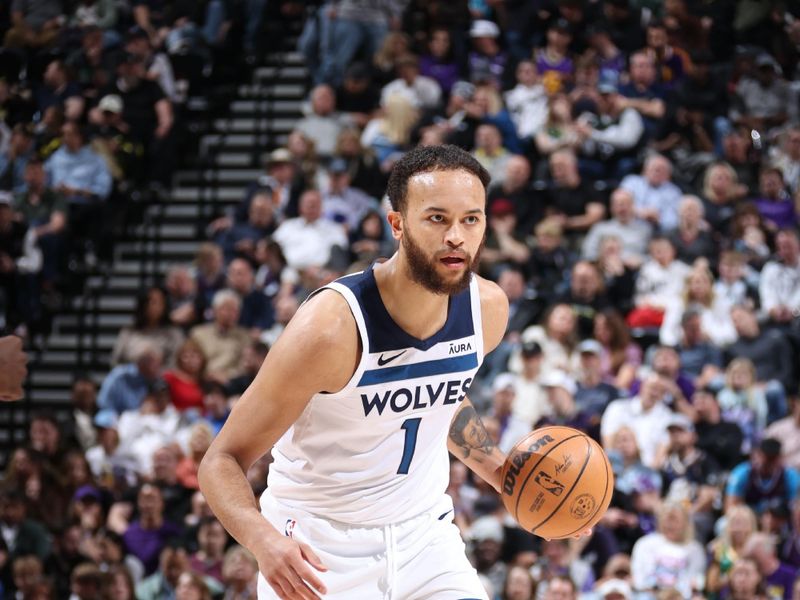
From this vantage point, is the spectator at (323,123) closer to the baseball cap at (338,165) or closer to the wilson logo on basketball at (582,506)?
the baseball cap at (338,165)

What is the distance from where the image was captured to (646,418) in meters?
9.78

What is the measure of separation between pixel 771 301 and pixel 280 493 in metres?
7.12

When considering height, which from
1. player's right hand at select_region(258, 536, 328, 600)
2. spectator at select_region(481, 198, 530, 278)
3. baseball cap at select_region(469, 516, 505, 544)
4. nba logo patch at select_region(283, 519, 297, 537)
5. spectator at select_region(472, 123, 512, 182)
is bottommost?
baseball cap at select_region(469, 516, 505, 544)

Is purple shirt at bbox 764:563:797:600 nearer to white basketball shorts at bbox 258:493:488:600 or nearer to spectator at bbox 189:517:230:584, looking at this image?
spectator at bbox 189:517:230:584

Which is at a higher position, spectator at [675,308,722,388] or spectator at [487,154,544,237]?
spectator at [487,154,544,237]

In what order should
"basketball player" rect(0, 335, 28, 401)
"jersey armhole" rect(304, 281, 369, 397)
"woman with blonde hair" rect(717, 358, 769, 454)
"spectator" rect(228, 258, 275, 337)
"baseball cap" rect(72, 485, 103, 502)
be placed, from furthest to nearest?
"spectator" rect(228, 258, 275, 337)
"baseball cap" rect(72, 485, 103, 502)
"woman with blonde hair" rect(717, 358, 769, 454)
"basketball player" rect(0, 335, 28, 401)
"jersey armhole" rect(304, 281, 369, 397)

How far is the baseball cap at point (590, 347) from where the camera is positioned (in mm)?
10156

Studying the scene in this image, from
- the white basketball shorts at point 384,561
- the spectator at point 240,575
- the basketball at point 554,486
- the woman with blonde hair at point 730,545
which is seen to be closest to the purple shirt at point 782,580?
the woman with blonde hair at point 730,545

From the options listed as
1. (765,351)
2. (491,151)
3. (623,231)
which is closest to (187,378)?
(491,151)

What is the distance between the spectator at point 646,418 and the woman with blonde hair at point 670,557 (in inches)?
30.7

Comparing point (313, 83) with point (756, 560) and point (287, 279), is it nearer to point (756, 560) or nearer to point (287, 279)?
point (287, 279)

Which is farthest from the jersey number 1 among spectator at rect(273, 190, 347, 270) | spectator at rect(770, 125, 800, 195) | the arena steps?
spectator at rect(770, 125, 800, 195)

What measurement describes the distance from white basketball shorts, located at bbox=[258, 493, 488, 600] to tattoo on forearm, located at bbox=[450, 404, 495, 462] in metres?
0.48

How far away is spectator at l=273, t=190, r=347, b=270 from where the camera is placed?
11859mm
